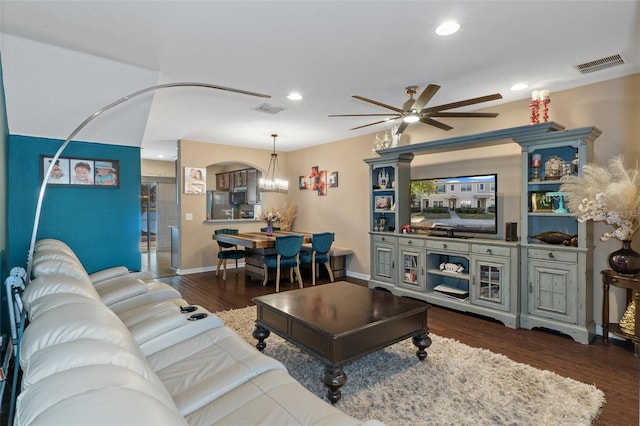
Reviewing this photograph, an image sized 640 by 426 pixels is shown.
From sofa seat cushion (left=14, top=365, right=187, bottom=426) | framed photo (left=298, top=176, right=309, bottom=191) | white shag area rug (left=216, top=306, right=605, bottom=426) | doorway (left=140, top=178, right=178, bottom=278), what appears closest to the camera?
sofa seat cushion (left=14, top=365, right=187, bottom=426)

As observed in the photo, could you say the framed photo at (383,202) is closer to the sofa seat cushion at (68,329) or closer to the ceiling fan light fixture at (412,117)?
the ceiling fan light fixture at (412,117)

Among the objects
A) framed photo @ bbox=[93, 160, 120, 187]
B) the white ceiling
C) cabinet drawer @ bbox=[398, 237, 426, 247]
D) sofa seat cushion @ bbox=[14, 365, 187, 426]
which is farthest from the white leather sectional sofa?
cabinet drawer @ bbox=[398, 237, 426, 247]

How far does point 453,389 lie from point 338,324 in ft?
3.16

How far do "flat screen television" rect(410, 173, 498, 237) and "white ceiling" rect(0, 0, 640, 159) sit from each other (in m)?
1.12

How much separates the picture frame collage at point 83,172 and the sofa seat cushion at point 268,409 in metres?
3.34

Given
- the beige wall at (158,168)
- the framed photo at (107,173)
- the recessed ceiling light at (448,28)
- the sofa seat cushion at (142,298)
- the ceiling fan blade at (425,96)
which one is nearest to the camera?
the recessed ceiling light at (448,28)

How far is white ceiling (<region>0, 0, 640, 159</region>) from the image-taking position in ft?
7.21

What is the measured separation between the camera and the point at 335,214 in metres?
6.76

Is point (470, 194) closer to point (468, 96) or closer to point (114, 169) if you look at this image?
point (468, 96)

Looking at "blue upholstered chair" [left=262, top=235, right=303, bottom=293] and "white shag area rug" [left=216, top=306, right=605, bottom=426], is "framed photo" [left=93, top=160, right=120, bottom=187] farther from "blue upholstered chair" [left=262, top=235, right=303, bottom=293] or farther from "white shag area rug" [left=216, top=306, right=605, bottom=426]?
"white shag area rug" [left=216, top=306, right=605, bottom=426]

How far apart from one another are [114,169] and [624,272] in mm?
5522

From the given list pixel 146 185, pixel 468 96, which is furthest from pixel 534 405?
pixel 146 185

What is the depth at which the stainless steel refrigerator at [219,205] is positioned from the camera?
8656mm

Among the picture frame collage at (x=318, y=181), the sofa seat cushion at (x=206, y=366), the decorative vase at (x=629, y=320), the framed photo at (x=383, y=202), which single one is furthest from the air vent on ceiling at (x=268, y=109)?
the decorative vase at (x=629, y=320)
